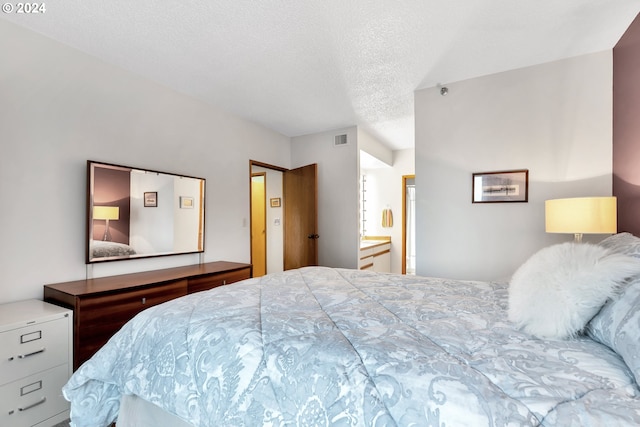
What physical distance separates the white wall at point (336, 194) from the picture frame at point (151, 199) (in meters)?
2.36

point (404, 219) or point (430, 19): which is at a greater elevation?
point (430, 19)

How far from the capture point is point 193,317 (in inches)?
A: 46.9

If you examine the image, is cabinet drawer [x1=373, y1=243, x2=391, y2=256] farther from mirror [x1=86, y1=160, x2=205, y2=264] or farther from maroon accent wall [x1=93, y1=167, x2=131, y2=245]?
maroon accent wall [x1=93, y1=167, x2=131, y2=245]

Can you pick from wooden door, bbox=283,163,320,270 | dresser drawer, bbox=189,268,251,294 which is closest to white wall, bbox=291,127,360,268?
wooden door, bbox=283,163,320,270

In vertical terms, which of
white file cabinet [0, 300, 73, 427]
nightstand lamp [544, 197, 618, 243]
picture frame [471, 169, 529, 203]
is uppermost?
picture frame [471, 169, 529, 203]

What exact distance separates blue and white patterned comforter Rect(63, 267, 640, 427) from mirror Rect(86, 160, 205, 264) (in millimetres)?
1479

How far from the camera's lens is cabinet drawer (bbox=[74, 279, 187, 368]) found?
190 cm

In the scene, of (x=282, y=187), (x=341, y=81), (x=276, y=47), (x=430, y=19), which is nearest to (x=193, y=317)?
(x=276, y=47)

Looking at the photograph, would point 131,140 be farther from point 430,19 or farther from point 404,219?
point 404,219

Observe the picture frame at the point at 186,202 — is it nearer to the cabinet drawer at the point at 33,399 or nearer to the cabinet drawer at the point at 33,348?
the cabinet drawer at the point at 33,348

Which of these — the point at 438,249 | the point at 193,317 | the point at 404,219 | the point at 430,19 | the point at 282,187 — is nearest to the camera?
the point at 193,317

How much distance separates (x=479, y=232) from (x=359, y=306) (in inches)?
83.0

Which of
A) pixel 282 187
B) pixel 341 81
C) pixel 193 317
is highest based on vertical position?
pixel 341 81

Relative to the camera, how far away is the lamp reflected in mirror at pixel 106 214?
2420 millimetres
